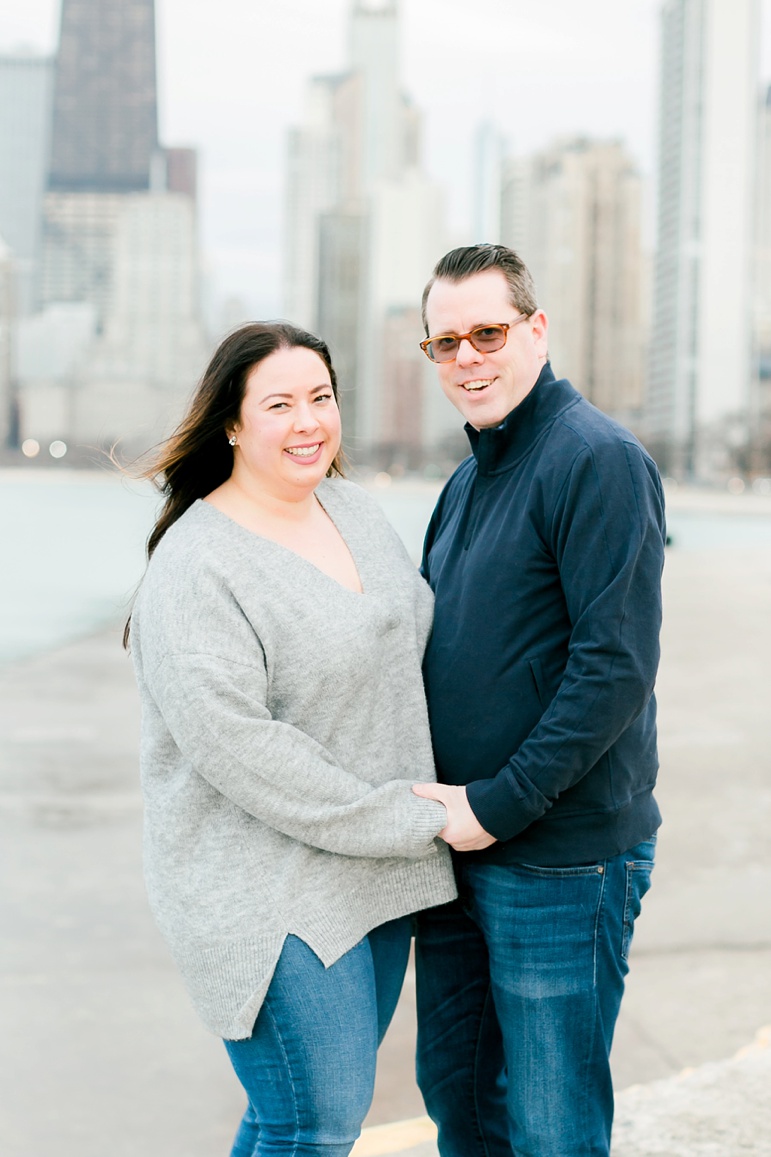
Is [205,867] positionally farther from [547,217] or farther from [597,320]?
[547,217]

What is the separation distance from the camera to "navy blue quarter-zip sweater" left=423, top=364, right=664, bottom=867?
1791mm

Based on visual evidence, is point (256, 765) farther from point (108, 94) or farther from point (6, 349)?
point (108, 94)

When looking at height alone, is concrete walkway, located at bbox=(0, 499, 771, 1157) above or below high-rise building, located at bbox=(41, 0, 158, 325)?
below

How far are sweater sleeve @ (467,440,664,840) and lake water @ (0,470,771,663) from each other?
72 cm

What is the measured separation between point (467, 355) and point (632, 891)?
0.97m

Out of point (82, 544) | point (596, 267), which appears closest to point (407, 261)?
point (596, 267)

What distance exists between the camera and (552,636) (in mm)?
1903

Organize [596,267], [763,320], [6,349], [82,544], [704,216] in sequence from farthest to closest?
1. [596,267]
2. [704,216]
3. [763,320]
4. [6,349]
5. [82,544]

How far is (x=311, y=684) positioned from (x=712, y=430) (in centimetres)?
12202

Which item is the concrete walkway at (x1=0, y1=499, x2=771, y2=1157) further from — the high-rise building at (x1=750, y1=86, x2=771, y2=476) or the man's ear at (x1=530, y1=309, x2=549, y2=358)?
the high-rise building at (x1=750, y1=86, x2=771, y2=476)

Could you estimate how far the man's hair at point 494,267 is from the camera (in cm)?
196

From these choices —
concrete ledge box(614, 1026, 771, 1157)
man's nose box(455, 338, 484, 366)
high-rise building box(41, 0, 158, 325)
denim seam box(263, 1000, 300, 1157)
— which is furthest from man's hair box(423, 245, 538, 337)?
high-rise building box(41, 0, 158, 325)

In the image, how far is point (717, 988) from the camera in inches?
150

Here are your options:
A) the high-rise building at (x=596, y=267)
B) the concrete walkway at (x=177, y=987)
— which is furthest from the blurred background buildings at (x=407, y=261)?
the concrete walkway at (x=177, y=987)
